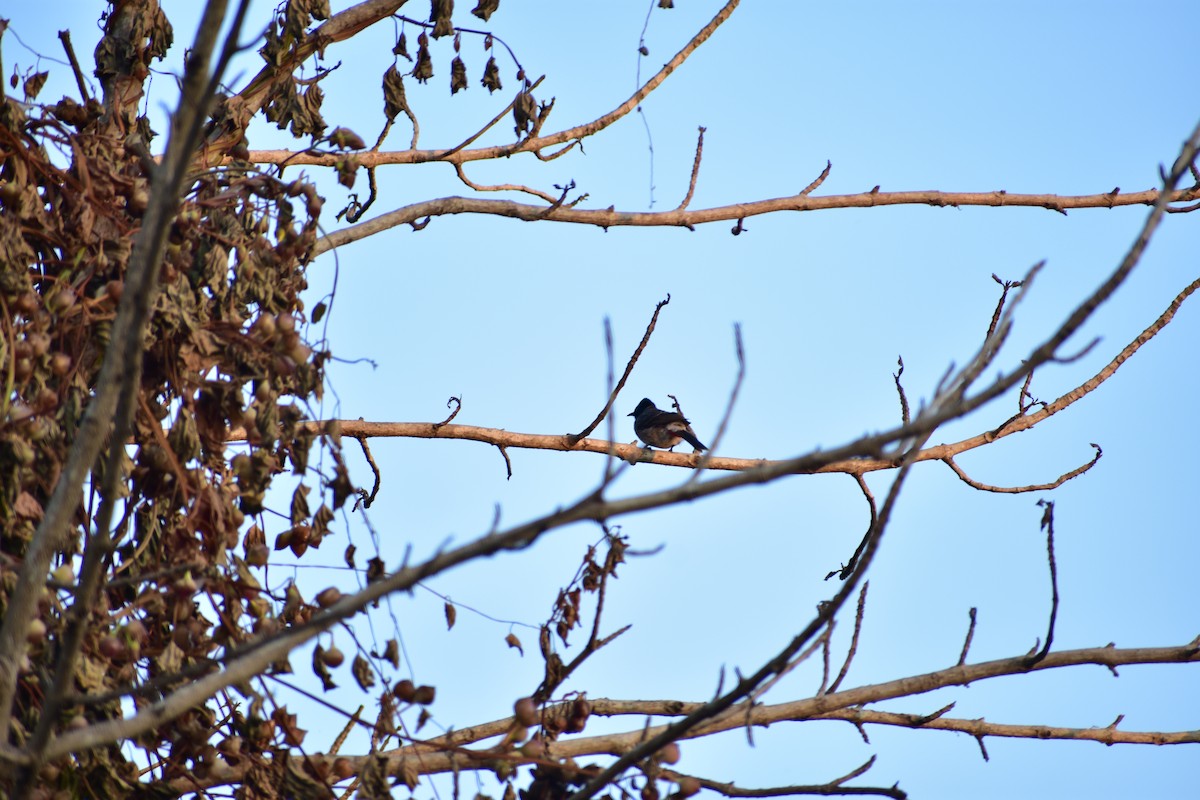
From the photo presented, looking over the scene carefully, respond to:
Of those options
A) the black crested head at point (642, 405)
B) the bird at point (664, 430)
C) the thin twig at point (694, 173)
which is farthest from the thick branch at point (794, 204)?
the black crested head at point (642, 405)

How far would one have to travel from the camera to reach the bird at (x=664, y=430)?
9133 millimetres

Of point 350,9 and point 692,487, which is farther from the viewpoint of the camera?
point 350,9

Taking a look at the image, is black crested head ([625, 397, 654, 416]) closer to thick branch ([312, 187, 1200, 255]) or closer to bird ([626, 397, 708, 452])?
bird ([626, 397, 708, 452])

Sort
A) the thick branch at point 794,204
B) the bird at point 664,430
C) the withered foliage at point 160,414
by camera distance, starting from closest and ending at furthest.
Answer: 1. the withered foliage at point 160,414
2. the thick branch at point 794,204
3. the bird at point 664,430

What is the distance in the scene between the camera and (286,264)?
328 centimetres

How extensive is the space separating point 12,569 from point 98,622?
0.24 metres

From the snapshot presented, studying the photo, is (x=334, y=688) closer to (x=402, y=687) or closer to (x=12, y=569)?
(x=402, y=687)

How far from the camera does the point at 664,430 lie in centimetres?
941

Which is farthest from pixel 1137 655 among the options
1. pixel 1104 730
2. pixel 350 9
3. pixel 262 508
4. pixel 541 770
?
pixel 350 9

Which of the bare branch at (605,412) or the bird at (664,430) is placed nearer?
the bare branch at (605,412)

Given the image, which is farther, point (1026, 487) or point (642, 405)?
point (642, 405)

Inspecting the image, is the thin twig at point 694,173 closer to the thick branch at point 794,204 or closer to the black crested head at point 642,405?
the thick branch at point 794,204

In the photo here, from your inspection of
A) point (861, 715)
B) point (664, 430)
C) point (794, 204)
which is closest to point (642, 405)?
point (664, 430)

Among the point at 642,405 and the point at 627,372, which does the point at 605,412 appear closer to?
the point at 627,372
